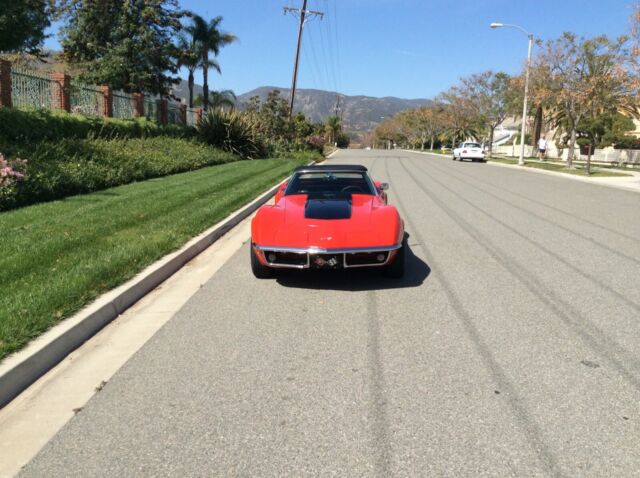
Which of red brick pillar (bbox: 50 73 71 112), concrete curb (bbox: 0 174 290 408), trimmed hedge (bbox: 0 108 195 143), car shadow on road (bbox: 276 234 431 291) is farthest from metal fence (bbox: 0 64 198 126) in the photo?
car shadow on road (bbox: 276 234 431 291)

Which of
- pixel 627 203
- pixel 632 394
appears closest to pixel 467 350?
pixel 632 394

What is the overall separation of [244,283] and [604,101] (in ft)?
90.3

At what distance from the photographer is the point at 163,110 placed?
27375mm

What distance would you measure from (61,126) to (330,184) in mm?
11306

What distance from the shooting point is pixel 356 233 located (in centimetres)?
575

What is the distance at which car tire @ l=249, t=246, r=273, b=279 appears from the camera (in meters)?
6.14

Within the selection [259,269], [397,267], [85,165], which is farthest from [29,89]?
[397,267]

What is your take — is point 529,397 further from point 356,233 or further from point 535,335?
point 356,233

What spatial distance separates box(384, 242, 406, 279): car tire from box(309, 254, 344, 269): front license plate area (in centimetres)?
65

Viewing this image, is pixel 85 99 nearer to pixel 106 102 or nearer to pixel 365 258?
pixel 106 102

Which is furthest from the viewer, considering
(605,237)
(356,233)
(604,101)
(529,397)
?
(604,101)

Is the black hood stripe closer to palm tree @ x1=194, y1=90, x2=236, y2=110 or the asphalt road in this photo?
the asphalt road

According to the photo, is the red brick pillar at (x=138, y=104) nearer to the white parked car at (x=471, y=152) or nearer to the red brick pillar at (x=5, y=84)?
the red brick pillar at (x=5, y=84)

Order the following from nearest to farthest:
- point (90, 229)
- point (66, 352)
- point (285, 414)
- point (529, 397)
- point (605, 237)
A: 1. point (285, 414)
2. point (529, 397)
3. point (66, 352)
4. point (90, 229)
5. point (605, 237)
